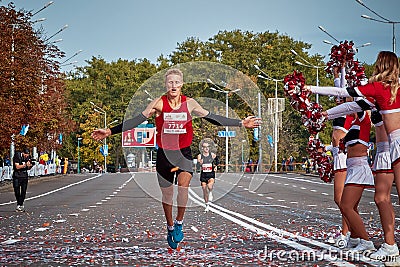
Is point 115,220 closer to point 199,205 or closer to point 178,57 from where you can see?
point 199,205

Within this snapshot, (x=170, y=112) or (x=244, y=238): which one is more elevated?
(x=170, y=112)

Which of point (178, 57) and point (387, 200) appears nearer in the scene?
point (387, 200)

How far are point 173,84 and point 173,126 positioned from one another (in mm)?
586

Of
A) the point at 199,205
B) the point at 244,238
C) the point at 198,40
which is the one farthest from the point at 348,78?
the point at 198,40

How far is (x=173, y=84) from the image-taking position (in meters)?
10.6

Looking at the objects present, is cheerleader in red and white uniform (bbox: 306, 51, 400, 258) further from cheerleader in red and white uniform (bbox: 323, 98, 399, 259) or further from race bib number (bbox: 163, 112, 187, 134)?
race bib number (bbox: 163, 112, 187, 134)

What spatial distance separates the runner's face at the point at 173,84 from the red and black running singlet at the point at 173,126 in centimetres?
14

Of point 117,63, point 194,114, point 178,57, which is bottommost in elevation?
point 194,114

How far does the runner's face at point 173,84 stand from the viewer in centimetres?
1059

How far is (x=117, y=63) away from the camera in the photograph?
402 feet

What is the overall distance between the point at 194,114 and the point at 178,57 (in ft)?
59.6

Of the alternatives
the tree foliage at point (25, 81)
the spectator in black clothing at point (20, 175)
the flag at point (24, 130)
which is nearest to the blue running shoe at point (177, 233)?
the spectator in black clothing at point (20, 175)

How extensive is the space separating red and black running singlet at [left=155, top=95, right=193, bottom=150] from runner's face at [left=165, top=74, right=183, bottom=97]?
142mm

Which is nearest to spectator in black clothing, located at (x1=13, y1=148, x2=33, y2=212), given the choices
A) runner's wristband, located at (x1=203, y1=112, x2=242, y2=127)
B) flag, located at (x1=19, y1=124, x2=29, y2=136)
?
runner's wristband, located at (x1=203, y1=112, x2=242, y2=127)
